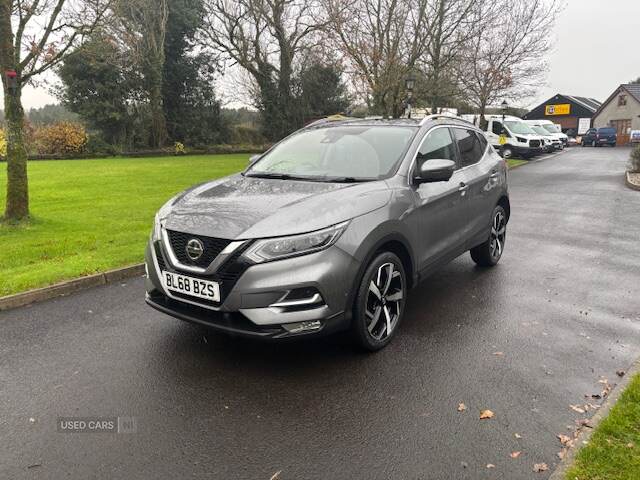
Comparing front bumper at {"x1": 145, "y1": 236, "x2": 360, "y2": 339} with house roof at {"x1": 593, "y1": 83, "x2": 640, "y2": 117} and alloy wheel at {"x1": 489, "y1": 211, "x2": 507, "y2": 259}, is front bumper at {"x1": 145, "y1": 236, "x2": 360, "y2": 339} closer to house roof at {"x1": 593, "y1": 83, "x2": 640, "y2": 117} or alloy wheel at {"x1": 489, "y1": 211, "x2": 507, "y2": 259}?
alloy wheel at {"x1": 489, "y1": 211, "x2": 507, "y2": 259}

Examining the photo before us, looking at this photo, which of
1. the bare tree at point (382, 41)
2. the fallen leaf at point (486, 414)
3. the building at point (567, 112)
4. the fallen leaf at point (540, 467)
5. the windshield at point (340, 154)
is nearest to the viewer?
the fallen leaf at point (540, 467)

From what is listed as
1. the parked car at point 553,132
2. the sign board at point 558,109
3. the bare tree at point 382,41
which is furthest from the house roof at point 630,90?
the bare tree at point 382,41

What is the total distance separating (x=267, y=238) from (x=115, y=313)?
2426 millimetres

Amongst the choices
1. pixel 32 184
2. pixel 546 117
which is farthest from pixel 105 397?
pixel 546 117

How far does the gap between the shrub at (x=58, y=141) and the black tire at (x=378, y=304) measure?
29.8m

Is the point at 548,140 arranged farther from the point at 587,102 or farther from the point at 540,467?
the point at 587,102

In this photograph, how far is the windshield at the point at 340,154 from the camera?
418cm

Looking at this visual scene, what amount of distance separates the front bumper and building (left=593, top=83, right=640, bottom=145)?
61.8 metres

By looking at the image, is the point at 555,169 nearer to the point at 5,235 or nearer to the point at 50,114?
the point at 5,235

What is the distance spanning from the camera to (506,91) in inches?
1018

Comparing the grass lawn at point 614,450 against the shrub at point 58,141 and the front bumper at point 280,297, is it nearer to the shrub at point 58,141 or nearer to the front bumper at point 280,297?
the front bumper at point 280,297

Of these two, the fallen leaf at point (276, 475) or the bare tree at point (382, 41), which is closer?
the fallen leaf at point (276, 475)

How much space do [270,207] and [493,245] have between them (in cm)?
380

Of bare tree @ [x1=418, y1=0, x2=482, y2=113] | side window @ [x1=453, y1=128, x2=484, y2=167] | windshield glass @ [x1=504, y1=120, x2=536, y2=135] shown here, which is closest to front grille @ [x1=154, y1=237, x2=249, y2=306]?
side window @ [x1=453, y1=128, x2=484, y2=167]
